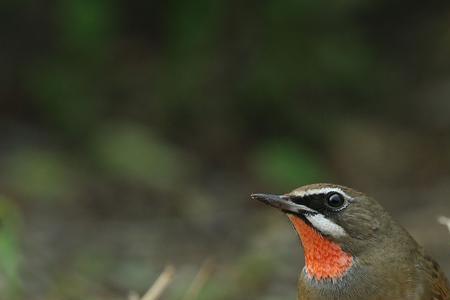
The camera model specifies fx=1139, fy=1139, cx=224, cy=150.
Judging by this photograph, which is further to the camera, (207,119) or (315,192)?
(207,119)

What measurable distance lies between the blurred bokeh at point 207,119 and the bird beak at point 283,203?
3241mm

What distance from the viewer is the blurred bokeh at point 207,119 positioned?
356 inches

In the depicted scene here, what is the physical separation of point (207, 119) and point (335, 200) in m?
5.12

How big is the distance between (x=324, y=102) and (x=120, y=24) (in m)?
2.06

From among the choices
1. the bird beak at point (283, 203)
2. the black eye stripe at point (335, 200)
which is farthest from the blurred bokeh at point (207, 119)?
the bird beak at point (283, 203)

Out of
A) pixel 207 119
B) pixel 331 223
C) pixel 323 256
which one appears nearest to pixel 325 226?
pixel 331 223

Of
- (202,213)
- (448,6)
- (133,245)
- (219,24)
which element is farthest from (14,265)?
(448,6)

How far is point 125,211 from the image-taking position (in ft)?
30.9

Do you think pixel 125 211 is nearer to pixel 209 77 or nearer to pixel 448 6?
pixel 209 77

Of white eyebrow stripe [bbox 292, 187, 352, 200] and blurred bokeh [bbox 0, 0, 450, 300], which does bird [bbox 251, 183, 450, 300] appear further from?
blurred bokeh [bbox 0, 0, 450, 300]

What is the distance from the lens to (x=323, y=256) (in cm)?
520

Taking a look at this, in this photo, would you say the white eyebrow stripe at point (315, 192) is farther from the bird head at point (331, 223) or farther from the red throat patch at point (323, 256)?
the red throat patch at point (323, 256)

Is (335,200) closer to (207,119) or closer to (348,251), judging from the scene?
(348,251)

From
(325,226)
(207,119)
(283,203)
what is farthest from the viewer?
(207,119)
